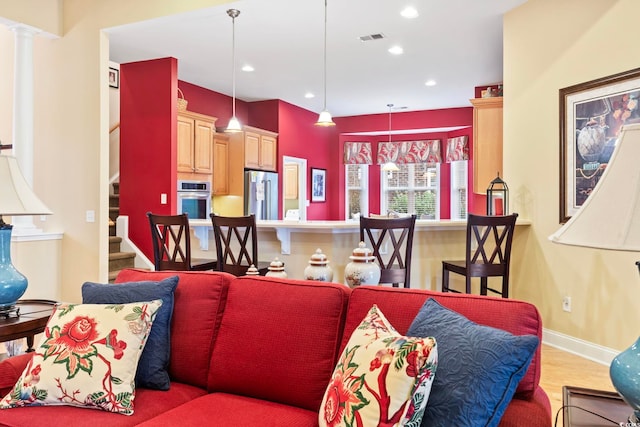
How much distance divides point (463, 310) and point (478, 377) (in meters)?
0.32

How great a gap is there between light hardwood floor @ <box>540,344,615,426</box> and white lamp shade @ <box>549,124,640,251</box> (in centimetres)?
205

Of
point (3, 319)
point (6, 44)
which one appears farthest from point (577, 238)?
point (6, 44)

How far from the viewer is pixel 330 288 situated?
1838mm

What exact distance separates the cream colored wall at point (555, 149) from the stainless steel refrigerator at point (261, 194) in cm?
386

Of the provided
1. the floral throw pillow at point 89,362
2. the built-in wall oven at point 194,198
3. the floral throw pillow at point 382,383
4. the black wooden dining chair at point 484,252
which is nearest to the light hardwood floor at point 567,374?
the black wooden dining chair at point 484,252

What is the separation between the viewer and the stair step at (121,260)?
5.50 meters

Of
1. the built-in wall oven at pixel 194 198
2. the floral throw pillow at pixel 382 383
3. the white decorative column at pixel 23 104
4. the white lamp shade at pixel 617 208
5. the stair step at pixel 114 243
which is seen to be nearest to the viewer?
the white lamp shade at pixel 617 208

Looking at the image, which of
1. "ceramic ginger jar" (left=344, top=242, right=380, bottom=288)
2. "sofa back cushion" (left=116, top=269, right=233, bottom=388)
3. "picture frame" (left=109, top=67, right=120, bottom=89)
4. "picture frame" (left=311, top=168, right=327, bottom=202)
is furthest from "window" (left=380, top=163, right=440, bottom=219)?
"sofa back cushion" (left=116, top=269, right=233, bottom=388)

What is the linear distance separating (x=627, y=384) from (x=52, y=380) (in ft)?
5.82

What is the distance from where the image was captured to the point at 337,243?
404 centimetres

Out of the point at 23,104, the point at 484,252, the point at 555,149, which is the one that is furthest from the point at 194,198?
the point at 555,149

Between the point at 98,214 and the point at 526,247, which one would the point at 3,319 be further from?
the point at 526,247

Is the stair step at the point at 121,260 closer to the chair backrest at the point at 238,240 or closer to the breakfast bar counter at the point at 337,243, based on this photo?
the breakfast bar counter at the point at 337,243

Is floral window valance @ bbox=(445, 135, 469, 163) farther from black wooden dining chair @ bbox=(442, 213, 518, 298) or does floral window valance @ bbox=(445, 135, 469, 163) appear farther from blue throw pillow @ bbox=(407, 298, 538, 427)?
blue throw pillow @ bbox=(407, 298, 538, 427)
